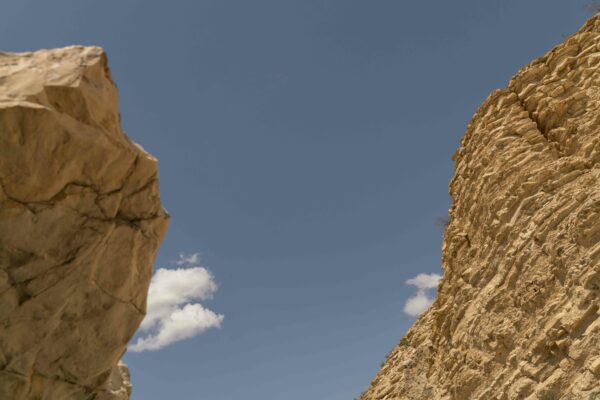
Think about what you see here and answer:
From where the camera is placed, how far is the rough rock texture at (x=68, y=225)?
980cm

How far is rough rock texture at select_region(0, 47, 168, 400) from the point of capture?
9.80 meters

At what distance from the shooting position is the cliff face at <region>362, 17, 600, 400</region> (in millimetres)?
17078

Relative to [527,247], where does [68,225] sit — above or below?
below

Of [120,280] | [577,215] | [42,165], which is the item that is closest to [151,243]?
[120,280]

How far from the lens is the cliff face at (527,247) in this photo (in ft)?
56.0

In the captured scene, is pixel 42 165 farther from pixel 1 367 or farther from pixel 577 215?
pixel 577 215

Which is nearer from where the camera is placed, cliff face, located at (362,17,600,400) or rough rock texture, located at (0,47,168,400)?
rough rock texture, located at (0,47,168,400)

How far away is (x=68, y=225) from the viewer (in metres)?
10.8

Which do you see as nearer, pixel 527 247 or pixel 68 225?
pixel 68 225

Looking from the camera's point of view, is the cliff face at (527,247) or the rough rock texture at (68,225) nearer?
the rough rock texture at (68,225)

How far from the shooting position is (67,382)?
38.0 feet

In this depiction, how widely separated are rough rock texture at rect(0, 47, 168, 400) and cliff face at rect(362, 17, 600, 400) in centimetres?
1296

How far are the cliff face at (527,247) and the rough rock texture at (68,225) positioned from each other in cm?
1296

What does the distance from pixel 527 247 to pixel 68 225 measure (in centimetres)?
1625
